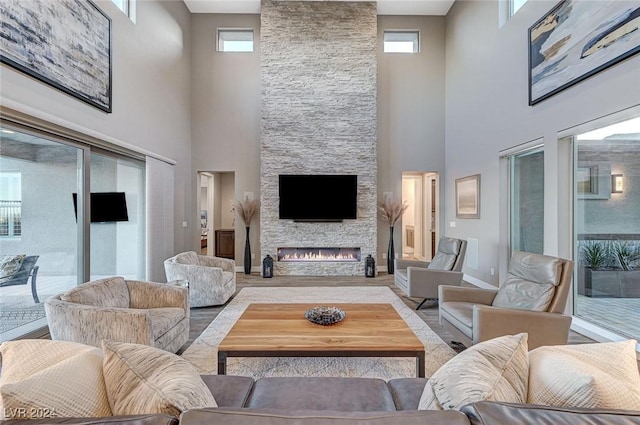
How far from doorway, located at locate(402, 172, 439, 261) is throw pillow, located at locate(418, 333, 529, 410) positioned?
6376 mm

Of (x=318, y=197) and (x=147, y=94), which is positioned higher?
(x=147, y=94)

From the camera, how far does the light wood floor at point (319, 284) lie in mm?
3373

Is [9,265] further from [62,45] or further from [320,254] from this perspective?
[320,254]

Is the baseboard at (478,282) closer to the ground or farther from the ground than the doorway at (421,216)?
closer to the ground

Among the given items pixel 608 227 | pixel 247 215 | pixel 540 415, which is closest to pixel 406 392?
pixel 540 415

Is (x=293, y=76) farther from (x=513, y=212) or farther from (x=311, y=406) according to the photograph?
(x=311, y=406)

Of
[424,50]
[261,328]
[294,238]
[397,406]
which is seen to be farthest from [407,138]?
[397,406]

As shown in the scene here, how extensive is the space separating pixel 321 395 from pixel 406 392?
0.39 meters

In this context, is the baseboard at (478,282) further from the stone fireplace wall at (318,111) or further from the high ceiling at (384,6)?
the high ceiling at (384,6)

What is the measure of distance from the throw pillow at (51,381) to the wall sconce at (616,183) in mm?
4485

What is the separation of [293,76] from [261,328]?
18.2ft

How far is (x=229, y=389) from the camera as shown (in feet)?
4.65

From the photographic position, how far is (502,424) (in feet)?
2.56

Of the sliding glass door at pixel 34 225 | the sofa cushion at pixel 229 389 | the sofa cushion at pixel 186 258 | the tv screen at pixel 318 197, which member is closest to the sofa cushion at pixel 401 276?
the tv screen at pixel 318 197
